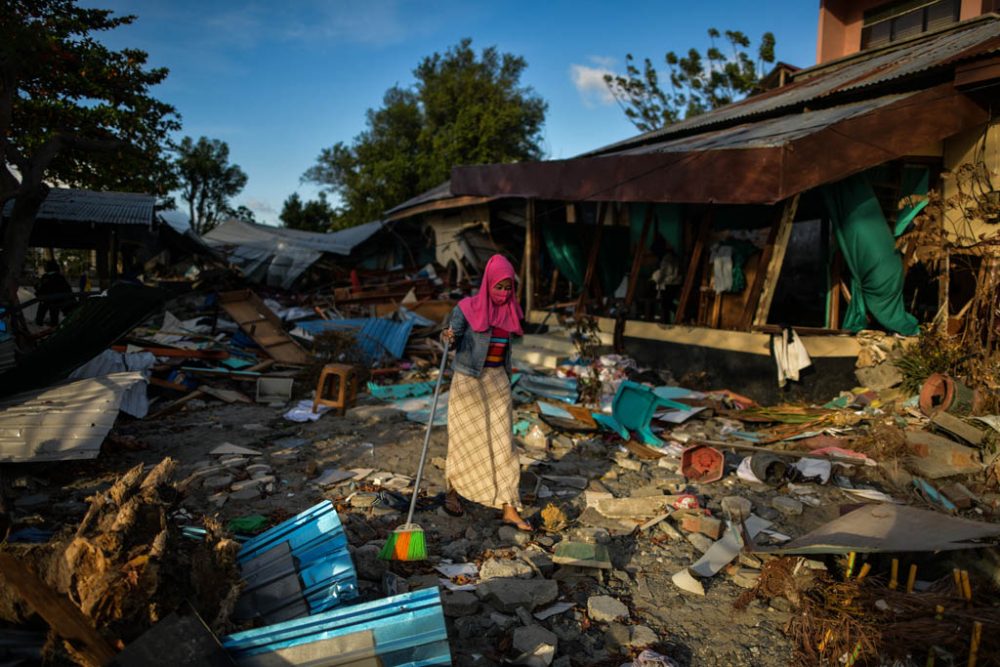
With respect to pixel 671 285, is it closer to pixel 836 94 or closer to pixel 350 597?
pixel 836 94

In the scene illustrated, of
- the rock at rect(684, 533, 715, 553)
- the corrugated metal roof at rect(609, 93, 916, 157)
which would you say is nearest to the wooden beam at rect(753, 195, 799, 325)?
the corrugated metal roof at rect(609, 93, 916, 157)

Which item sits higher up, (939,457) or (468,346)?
(468,346)

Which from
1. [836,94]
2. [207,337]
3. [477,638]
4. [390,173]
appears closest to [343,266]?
[390,173]

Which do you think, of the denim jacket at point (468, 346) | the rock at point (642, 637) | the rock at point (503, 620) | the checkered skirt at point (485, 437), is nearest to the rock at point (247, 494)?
the checkered skirt at point (485, 437)

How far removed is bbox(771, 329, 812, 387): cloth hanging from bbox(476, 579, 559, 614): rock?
538 cm

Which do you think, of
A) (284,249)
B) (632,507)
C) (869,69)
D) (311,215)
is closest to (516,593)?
(632,507)

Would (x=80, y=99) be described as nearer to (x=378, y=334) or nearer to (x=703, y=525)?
(x=378, y=334)

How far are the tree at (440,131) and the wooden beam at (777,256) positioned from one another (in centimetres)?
1633

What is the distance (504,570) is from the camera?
148 inches

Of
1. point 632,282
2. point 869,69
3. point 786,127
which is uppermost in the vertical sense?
point 869,69

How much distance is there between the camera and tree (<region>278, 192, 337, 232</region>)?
32.2 m

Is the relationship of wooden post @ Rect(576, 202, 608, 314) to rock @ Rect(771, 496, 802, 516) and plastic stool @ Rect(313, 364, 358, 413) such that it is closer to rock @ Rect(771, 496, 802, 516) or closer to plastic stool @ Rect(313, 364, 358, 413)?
plastic stool @ Rect(313, 364, 358, 413)

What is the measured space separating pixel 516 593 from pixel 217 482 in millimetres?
2776

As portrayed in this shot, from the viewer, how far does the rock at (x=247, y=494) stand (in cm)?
471
